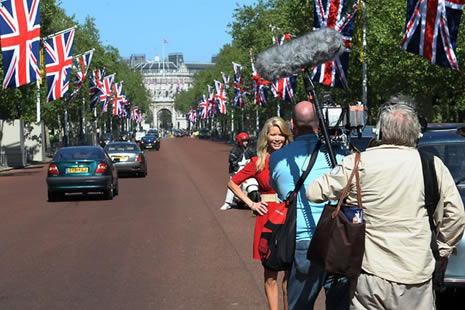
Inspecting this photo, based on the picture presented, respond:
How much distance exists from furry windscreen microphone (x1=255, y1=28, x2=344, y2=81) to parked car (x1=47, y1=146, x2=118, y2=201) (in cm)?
1754

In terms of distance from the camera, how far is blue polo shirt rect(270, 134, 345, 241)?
5434mm

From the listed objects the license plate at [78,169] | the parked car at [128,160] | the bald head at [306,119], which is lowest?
the parked car at [128,160]

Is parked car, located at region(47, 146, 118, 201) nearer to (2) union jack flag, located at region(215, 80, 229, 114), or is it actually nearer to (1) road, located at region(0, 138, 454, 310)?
(1) road, located at region(0, 138, 454, 310)

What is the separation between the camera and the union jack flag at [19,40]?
3150 cm

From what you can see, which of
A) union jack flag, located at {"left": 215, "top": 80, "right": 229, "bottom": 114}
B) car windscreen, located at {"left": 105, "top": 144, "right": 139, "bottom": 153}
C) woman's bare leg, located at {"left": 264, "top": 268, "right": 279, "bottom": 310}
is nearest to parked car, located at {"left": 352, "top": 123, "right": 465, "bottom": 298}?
woman's bare leg, located at {"left": 264, "top": 268, "right": 279, "bottom": 310}

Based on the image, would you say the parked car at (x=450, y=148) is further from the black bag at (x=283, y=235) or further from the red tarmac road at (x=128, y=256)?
the black bag at (x=283, y=235)

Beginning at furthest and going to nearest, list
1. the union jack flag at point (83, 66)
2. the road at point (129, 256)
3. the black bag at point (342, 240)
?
the union jack flag at point (83, 66)
the road at point (129, 256)
the black bag at point (342, 240)

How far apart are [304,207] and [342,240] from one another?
99 cm

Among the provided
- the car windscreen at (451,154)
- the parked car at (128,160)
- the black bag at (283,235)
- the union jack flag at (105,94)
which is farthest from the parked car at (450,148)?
the union jack flag at (105,94)

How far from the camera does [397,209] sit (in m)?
4.47

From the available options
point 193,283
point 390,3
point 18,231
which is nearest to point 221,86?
point 390,3

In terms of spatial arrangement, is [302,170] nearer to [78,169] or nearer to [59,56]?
[78,169]

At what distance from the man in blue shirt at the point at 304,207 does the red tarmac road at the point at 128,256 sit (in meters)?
2.83

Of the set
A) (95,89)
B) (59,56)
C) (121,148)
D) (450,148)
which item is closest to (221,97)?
(95,89)
